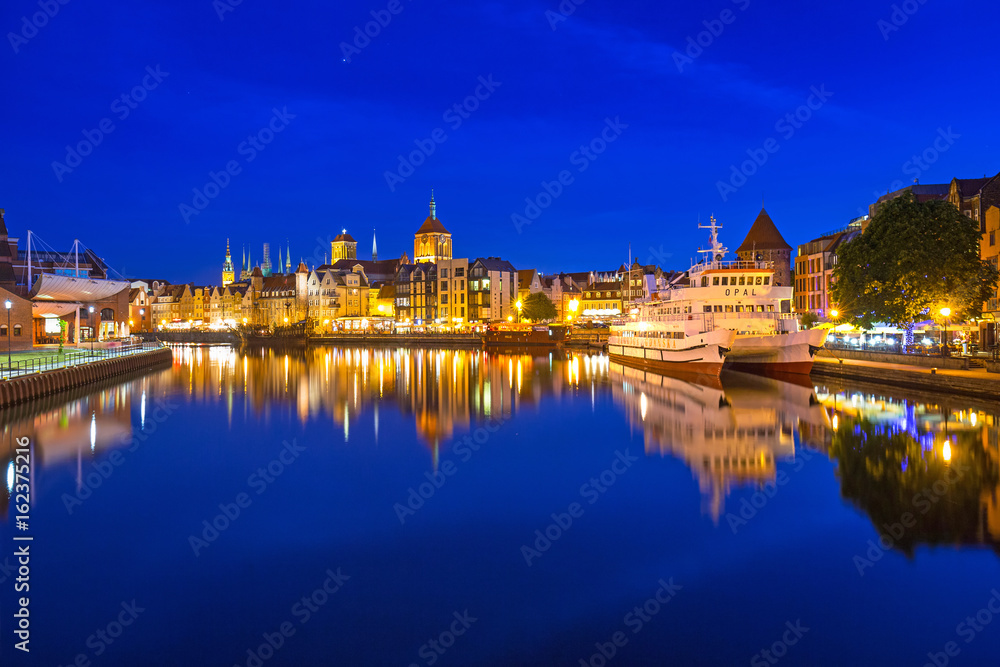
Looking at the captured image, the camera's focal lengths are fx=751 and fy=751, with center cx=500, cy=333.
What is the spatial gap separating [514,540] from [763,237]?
9083 cm

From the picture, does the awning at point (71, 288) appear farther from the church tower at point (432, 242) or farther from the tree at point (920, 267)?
the church tower at point (432, 242)

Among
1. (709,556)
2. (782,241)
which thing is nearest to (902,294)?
(709,556)

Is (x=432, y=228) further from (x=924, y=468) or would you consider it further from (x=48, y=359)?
(x=924, y=468)

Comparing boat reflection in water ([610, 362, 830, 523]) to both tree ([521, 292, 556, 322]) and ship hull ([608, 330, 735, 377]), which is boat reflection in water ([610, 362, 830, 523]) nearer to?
ship hull ([608, 330, 735, 377])

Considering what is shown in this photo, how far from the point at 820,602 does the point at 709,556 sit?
2.51 metres

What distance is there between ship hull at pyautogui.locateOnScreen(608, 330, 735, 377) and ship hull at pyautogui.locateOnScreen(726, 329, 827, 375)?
2.25 metres

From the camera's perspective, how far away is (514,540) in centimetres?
1480

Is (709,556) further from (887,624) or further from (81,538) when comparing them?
(81,538)

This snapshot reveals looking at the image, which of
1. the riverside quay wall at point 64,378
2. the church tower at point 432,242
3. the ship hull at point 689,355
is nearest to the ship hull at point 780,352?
the ship hull at point 689,355

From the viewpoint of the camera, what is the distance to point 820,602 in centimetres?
1155

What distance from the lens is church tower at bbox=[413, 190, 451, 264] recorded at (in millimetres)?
158875

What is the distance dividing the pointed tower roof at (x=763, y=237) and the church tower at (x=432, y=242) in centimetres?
7438

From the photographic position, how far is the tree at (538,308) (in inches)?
4385

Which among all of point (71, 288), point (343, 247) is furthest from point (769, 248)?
point (343, 247)
